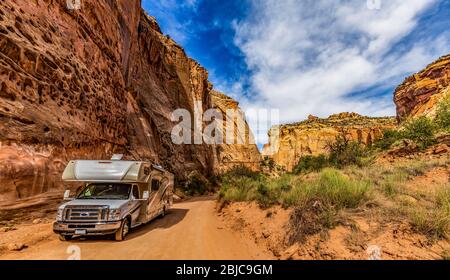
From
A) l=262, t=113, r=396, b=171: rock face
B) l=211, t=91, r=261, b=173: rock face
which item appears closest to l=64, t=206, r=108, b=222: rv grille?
l=211, t=91, r=261, b=173: rock face

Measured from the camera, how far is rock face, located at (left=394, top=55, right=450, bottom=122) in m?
48.5

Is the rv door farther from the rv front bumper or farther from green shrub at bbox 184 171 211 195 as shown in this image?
green shrub at bbox 184 171 211 195

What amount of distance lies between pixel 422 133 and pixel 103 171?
2955cm

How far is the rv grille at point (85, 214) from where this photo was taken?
23.0 ft

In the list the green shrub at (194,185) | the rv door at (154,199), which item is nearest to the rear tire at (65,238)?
the rv door at (154,199)

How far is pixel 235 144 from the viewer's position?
67250mm

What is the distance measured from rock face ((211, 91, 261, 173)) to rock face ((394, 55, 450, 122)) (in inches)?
1434

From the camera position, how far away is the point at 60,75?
12.4m

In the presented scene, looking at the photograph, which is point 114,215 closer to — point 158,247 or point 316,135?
point 158,247

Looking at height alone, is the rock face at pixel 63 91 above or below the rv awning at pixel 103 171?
above

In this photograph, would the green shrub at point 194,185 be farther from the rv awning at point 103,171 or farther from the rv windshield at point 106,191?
the rv awning at point 103,171
